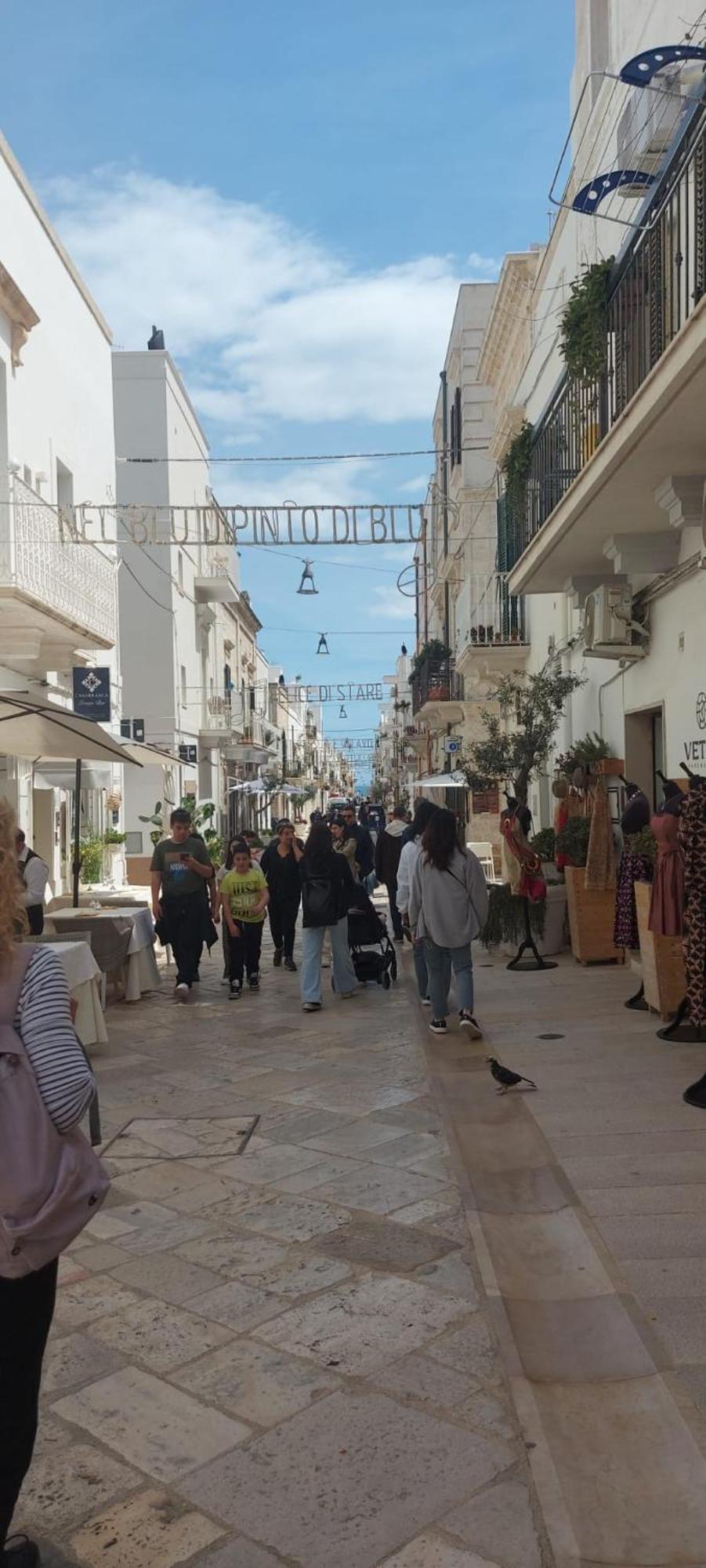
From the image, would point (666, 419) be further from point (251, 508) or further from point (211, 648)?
point (211, 648)

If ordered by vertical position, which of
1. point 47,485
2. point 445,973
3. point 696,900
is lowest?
point 445,973

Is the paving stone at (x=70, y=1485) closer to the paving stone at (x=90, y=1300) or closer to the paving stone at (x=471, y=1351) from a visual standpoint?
the paving stone at (x=90, y=1300)

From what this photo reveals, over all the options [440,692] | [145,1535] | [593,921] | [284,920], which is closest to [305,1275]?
[145,1535]

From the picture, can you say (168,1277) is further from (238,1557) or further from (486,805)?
(486,805)

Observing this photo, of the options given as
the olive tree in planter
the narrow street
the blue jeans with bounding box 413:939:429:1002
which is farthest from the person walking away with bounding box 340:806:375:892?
the narrow street

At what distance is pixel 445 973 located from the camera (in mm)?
7973

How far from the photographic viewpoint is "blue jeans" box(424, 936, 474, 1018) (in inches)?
310

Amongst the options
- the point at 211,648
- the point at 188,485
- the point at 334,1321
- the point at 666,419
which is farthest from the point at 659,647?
the point at 211,648

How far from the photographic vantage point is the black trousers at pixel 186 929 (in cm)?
998

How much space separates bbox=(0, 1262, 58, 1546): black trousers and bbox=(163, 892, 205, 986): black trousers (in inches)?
297

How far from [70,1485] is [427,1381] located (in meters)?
1.00

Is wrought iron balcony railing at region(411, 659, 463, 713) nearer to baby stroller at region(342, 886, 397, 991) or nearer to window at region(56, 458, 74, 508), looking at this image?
window at region(56, 458, 74, 508)

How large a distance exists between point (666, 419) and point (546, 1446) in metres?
5.56

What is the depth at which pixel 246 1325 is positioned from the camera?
12.0 ft
